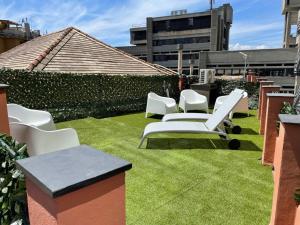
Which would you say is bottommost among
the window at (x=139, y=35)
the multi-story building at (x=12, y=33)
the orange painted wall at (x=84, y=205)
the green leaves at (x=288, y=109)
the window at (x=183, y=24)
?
the orange painted wall at (x=84, y=205)

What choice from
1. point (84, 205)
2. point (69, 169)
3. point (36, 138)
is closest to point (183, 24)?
point (36, 138)

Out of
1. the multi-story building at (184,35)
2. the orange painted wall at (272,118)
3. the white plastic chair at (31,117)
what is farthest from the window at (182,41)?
the orange painted wall at (272,118)

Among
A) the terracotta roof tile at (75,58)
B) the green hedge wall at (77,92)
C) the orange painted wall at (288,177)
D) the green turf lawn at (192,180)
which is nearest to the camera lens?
the orange painted wall at (288,177)

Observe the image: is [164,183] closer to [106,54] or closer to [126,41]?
[106,54]

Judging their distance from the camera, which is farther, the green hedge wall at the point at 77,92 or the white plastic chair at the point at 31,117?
the green hedge wall at the point at 77,92

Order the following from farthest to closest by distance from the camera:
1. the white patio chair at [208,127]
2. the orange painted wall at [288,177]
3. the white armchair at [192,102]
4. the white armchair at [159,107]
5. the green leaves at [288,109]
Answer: the white armchair at [192,102] → the white armchair at [159,107] → the white patio chair at [208,127] → the green leaves at [288,109] → the orange painted wall at [288,177]

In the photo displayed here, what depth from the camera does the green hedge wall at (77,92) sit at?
849cm

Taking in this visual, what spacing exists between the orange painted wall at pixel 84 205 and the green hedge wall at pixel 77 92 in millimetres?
7962

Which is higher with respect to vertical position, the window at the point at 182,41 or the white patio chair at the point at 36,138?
the window at the point at 182,41

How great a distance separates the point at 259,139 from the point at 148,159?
359cm

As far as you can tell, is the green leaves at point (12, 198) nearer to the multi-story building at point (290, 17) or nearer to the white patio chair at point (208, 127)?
the white patio chair at point (208, 127)

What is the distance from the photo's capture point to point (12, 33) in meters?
32.1

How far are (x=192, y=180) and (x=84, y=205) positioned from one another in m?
3.14

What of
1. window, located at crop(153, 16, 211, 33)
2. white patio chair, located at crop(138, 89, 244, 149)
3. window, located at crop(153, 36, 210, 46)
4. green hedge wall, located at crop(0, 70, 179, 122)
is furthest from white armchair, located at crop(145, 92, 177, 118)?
window, located at crop(153, 16, 211, 33)
